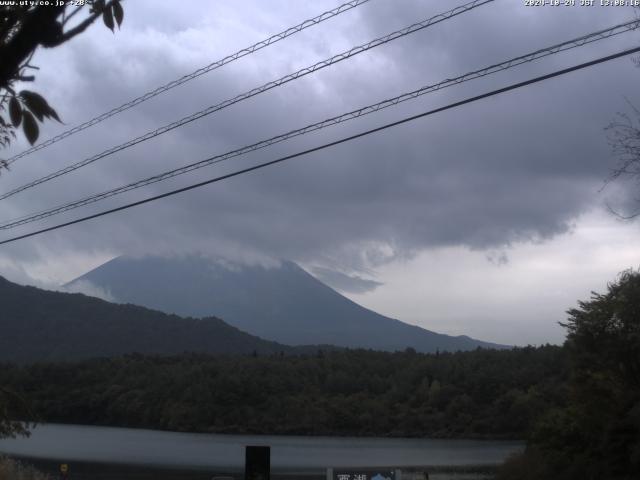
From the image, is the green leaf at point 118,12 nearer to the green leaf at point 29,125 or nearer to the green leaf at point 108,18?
the green leaf at point 108,18

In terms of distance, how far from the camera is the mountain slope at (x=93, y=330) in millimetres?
151125

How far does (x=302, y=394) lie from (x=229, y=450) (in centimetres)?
3177

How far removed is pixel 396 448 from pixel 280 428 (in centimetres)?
2510

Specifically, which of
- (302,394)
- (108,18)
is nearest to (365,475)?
(108,18)

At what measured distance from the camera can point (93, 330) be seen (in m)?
166

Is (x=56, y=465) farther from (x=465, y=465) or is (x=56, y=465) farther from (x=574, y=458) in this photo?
(x=574, y=458)

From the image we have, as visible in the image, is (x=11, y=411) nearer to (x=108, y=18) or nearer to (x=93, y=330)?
(x=108, y=18)

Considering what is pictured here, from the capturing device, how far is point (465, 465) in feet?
179

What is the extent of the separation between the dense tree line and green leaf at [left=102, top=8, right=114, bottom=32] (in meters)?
84.1

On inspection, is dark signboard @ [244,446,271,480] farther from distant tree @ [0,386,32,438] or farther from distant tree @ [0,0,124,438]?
distant tree @ [0,0,124,438]

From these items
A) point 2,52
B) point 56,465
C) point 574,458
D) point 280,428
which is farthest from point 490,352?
point 2,52

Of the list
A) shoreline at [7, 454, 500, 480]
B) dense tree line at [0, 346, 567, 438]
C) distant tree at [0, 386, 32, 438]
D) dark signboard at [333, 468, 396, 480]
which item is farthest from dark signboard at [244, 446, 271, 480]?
dense tree line at [0, 346, 567, 438]

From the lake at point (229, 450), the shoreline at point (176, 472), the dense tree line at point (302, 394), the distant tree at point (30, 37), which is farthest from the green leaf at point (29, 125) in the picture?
the dense tree line at point (302, 394)

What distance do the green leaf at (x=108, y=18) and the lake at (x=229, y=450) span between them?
48230mm
